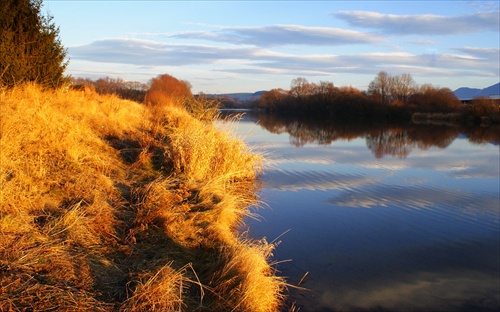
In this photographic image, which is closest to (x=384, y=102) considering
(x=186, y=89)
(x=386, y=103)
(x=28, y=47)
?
(x=386, y=103)

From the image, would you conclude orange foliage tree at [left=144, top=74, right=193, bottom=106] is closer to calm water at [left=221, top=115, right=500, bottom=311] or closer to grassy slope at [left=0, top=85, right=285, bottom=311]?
calm water at [left=221, top=115, right=500, bottom=311]

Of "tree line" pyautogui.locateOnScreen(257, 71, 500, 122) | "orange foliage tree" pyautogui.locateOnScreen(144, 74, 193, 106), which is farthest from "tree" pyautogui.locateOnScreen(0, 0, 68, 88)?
"tree line" pyautogui.locateOnScreen(257, 71, 500, 122)

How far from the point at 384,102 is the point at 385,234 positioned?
52942mm

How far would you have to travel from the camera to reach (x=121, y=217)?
583 cm

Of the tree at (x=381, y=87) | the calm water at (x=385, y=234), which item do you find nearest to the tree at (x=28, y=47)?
the calm water at (x=385, y=234)

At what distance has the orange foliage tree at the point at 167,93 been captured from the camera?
1716cm

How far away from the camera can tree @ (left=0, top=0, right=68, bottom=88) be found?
9.85 m

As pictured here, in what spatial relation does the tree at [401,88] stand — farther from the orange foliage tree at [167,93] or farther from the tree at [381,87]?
the orange foliage tree at [167,93]

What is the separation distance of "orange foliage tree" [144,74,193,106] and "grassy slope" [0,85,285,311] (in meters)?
7.19

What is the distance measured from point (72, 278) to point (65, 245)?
68cm

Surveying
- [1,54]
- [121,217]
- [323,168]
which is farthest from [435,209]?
[1,54]

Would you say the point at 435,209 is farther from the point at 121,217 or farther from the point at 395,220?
the point at 121,217

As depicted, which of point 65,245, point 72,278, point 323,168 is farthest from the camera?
point 323,168

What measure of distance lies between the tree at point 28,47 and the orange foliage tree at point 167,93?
4.74m
